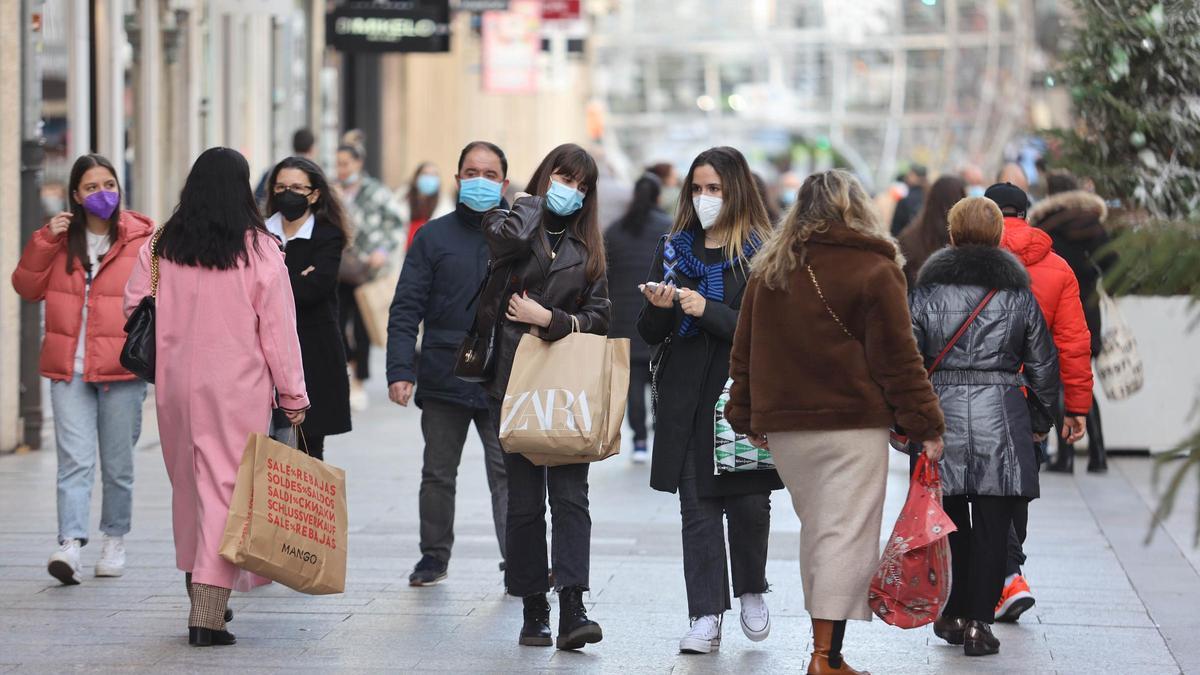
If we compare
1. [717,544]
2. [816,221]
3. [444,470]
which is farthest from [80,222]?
[816,221]

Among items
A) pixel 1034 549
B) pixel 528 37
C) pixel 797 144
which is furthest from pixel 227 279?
pixel 797 144

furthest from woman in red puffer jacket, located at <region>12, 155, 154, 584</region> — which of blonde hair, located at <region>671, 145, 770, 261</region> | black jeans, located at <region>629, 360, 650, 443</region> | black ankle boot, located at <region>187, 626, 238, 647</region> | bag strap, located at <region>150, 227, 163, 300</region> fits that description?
black jeans, located at <region>629, 360, 650, 443</region>

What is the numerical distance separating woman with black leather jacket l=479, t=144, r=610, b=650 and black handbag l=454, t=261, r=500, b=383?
25 millimetres

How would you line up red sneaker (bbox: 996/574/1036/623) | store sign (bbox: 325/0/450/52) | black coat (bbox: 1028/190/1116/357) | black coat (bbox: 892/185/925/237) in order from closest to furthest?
red sneaker (bbox: 996/574/1036/623) < black coat (bbox: 1028/190/1116/357) < black coat (bbox: 892/185/925/237) < store sign (bbox: 325/0/450/52)

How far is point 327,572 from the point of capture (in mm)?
7031

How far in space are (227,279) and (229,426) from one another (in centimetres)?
51

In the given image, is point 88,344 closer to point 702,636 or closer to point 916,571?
point 702,636

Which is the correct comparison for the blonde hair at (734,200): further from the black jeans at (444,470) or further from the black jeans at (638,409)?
the black jeans at (638,409)

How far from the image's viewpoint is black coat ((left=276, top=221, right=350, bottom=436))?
8.23m

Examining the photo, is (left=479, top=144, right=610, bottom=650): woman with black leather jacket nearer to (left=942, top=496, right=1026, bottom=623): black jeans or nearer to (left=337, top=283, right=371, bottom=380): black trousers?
(left=942, top=496, right=1026, bottom=623): black jeans

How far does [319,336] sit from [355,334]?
8.37m

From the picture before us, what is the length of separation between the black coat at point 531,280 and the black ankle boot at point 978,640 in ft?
5.56

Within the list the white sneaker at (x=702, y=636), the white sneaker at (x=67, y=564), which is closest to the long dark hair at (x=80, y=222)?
the white sneaker at (x=67, y=564)

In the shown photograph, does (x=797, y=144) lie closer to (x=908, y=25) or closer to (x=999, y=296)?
(x=908, y=25)
